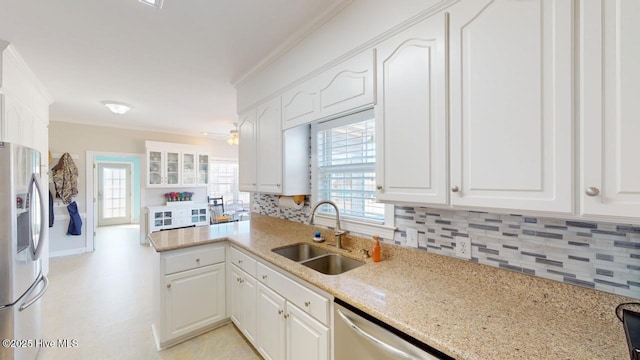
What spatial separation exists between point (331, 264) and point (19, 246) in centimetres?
201

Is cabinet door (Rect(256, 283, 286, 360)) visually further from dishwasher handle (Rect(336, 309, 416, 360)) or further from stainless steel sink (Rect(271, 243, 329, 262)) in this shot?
dishwasher handle (Rect(336, 309, 416, 360))

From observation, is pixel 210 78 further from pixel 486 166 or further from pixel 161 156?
pixel 161 156

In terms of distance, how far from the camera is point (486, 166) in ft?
3.44

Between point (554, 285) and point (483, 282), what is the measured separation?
0.26 metres

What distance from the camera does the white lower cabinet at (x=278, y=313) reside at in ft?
4.50

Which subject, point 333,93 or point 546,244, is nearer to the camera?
point 546,244

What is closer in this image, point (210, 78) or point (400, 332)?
point (400, 332)

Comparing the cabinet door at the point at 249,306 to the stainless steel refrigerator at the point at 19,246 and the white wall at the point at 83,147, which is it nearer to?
the stainless steel refrigerator at the point at 19,246

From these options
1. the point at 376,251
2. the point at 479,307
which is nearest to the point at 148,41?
the point at 376,251

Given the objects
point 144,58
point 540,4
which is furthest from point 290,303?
point 144,58

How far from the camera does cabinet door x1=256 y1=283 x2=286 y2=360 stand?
5.45 feet

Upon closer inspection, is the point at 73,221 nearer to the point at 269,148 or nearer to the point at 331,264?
the point at 269,148

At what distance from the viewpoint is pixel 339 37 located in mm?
1747

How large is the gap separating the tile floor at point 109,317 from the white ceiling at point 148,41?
2.56 m
